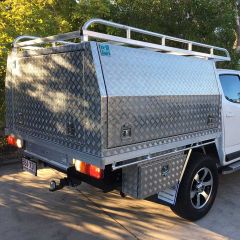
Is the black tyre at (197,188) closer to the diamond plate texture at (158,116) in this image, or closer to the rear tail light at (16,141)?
the diamond plate texture at (158,116)

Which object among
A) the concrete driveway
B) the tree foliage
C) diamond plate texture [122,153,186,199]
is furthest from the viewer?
the tree foliage

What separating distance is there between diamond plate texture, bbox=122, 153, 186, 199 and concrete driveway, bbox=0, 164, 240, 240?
72cm

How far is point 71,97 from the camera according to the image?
3.61 metres

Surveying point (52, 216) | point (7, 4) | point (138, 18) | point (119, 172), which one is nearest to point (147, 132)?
point (119, 172)

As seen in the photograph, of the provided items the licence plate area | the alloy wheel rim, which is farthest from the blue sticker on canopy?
the alloy wheel rim

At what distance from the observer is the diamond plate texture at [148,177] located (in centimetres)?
357

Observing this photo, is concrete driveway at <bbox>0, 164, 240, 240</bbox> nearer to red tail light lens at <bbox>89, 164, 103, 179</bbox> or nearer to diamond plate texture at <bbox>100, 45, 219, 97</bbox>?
red tail light lens at <bbox>89, 164, 103, 179</bbox>

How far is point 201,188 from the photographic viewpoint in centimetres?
457

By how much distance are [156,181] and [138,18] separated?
592 centimetres

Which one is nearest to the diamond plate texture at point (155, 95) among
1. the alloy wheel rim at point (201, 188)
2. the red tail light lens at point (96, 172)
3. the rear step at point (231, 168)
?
the red tail light lens at point (96, 172)

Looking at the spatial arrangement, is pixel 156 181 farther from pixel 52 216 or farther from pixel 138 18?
pixel 138 18

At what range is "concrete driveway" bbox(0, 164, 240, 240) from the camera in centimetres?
412

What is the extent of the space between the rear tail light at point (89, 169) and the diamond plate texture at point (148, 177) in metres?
0.38

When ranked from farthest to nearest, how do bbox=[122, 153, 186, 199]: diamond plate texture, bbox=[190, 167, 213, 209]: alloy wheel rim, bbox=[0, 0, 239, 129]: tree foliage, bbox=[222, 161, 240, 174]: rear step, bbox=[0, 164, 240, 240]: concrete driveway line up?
bbox=[0, 0, 239, 129]: tree foliage < bbox=[222, 161, 240, 174]: rear step < bbox=[190, 167, 213, 209]: alloy wheel rim < bbox=[0, 164, 240, 240]: concrete driveway < bbox=[122, 153, 186, 199]: diamond plate texture
